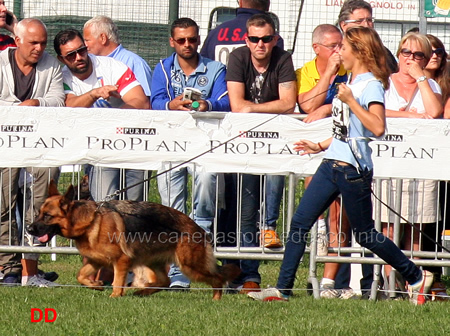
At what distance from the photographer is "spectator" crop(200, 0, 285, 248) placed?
803cm

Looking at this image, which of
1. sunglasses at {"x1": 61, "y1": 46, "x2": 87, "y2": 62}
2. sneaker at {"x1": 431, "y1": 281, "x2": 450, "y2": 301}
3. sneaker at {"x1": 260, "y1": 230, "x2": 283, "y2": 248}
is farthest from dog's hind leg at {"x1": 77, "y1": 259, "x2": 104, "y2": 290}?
sneaker at {"x1": 431, "y1": 281, "x2": 450, "y2": 301}

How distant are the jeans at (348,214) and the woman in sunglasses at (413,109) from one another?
1.19 meters

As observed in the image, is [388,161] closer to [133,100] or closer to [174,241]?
[174,241]

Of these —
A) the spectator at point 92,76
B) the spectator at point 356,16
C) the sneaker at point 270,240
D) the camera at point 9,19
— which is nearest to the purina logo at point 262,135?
the sneaker at point 270,240

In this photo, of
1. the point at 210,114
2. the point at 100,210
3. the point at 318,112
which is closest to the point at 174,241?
the point at 100,210

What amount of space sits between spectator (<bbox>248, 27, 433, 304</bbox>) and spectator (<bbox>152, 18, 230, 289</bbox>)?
62.0 inches

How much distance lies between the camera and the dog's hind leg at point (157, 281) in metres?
7.52

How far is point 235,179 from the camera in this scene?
27.1 feet

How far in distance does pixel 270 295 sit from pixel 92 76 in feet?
9.72

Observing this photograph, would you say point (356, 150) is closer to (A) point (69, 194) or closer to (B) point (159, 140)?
(B) point (159, 140)

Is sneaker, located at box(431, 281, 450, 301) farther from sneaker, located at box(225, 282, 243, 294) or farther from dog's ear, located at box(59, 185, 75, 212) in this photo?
dog's ear, located at box(59, 185, 75, 212)

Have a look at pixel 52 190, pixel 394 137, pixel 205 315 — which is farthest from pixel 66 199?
pixel 394 137

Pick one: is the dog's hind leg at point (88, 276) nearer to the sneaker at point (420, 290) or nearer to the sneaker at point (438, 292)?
the sneaker at point (420, 290)

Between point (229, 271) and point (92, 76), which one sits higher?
point (92, 76)
